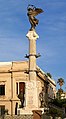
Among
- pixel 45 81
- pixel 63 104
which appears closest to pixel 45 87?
pixel 45 81

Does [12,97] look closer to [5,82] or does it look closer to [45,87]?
[5,82]

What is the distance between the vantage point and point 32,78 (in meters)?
25.4

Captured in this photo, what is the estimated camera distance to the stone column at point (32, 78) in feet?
82.3

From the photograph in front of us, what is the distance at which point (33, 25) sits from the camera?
26.8m

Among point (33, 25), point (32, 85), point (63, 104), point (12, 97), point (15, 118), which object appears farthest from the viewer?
point (63, 104)

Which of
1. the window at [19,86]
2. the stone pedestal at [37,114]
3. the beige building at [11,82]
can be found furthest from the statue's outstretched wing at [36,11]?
the window at [19,86]

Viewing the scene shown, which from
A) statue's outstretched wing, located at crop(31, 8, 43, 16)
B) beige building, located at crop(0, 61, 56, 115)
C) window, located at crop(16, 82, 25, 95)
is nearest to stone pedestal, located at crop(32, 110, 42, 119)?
statue's outstretched wing, located at crop(31, 8, 43, 16)

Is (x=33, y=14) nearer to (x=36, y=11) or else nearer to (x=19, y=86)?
(x=36, y=11)

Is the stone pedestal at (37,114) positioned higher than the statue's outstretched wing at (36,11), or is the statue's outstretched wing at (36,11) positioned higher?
the statue's outstretched wing at (36,11)

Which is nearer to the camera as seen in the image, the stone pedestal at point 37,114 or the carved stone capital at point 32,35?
the stone pedestal at point 37,114

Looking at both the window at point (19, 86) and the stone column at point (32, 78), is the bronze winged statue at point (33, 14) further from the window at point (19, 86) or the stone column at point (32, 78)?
the window at point (19, 86)

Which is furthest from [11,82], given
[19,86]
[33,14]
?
[33,14]

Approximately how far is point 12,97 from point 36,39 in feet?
74.1

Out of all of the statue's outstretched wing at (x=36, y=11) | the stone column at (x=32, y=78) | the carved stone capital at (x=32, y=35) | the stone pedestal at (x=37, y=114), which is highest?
the statue's outstretched wing at (x=36, y=11)
